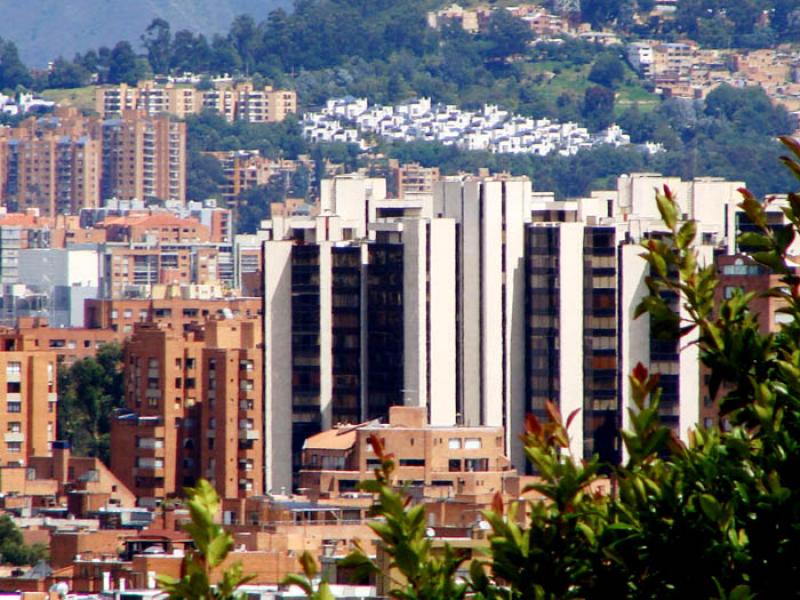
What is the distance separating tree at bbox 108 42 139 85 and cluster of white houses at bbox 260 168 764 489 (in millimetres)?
130363

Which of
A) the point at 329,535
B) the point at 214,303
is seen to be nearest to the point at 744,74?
the point at 214,303

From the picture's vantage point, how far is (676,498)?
743cm

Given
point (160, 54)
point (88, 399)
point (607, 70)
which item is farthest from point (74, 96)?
point (88, 399)

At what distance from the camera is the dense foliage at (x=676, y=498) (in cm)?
726

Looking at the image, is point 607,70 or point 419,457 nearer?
point 419,457

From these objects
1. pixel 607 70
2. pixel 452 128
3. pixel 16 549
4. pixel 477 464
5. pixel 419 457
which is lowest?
pixel 16 549

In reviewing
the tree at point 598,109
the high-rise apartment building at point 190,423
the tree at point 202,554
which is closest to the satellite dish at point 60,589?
the high-rise apartment building at point 190,423

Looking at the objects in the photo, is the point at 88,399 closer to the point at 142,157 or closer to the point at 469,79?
the point at 142,157

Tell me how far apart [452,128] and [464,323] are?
409 ft

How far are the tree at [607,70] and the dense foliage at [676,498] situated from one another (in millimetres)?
158164

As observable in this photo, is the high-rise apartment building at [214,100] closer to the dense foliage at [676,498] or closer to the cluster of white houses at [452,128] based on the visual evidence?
the cluster of white houses at [452,128]

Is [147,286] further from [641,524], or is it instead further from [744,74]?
[641,524]

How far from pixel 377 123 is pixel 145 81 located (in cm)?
1521

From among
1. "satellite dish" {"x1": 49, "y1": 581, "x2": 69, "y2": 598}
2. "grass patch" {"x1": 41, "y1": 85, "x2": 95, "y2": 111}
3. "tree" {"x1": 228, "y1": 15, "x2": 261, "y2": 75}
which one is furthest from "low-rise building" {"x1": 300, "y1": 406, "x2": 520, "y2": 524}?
"tree" {"x1": 228, "y1": 15, "x2": 261, "y2": 75}
